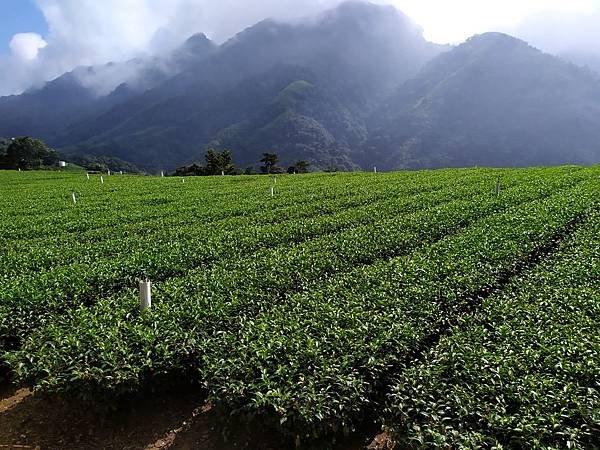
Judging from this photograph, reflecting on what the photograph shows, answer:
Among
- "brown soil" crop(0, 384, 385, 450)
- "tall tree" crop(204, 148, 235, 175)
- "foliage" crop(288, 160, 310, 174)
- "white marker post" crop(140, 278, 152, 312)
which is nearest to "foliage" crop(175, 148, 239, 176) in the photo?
"tall tree" crop(204, 148, 235, 175)

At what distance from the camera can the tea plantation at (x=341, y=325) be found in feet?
19.9

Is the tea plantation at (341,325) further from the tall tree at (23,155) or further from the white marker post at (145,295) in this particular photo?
the tall tree at (23,155)

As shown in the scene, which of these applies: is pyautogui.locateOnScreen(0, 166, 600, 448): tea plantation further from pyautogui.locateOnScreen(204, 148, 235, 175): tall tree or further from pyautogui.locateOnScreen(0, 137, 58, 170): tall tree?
pyautogui.locateOnScreen(0, 137, 58, 170): tall tree

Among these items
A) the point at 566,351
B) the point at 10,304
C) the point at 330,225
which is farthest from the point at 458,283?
the point at 10,304

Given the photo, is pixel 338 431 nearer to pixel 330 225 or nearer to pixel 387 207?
pixel 330 225

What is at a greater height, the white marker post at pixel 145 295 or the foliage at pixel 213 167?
the foliage at pixel 213 167

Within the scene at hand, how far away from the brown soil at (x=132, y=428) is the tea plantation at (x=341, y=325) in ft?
1.32

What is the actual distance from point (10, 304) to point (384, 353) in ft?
26.7

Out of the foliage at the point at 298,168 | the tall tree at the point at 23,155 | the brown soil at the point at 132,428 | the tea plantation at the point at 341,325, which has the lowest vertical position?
the brown soil at the point at 132,428

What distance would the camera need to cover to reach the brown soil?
6.94 meters

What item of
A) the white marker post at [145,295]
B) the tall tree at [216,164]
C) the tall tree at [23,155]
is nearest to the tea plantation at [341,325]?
the white marker post at [145,295]

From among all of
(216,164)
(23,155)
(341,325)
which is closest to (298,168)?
(216,164)

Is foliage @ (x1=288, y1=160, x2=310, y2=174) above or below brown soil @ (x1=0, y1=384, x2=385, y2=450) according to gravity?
above

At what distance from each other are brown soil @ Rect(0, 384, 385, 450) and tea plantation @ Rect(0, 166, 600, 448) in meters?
0.40
